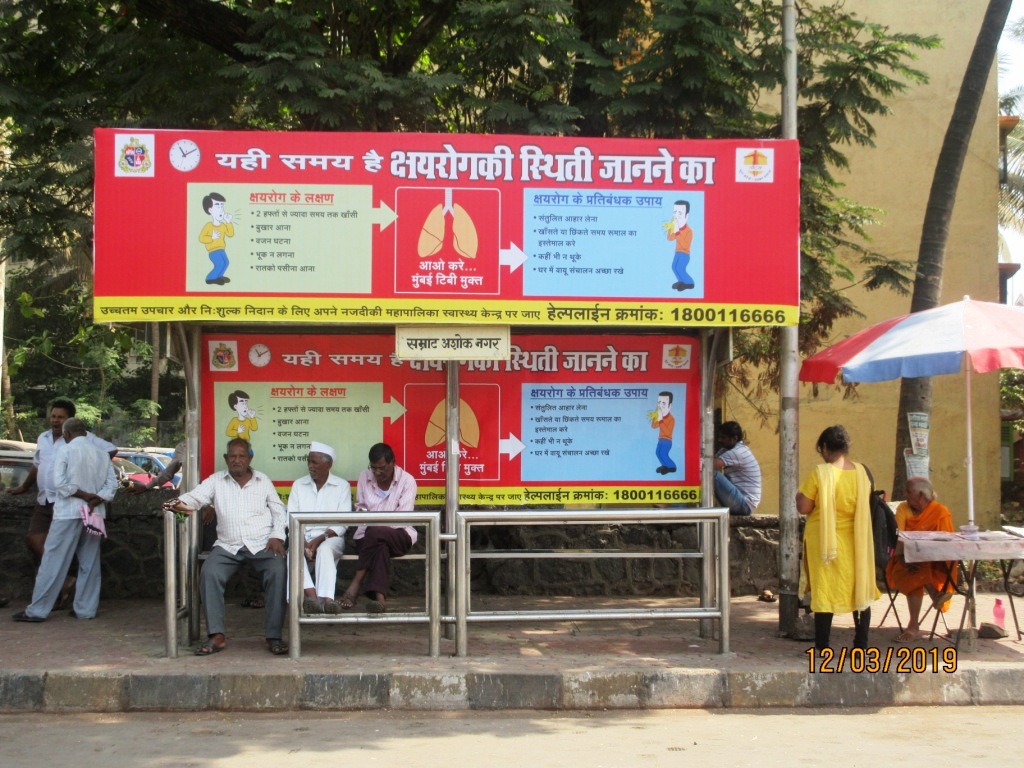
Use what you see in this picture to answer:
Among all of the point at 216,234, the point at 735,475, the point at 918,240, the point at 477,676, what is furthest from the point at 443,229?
the point at 918,240

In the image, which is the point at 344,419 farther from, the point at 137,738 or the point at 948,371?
the point at 948,371

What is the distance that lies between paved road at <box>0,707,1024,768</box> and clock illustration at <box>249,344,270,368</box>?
233cm

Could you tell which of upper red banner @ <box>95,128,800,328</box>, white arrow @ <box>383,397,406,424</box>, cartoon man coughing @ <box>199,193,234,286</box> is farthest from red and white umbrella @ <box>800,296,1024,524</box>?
cartoon man coughing @ <box>199,193,234,286</box>

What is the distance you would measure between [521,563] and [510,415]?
1.89m

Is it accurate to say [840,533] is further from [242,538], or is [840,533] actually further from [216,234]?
[216,234]

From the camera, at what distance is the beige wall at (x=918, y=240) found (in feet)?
53.5

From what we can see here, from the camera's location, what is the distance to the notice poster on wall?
23.6ft

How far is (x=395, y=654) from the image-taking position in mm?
6703

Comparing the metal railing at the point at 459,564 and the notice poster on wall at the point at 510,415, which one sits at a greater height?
the notice poster on wall at the point at 510,415

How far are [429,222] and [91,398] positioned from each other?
1143 inches

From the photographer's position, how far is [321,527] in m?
6.97

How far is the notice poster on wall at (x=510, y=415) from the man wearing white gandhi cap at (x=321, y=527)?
294 millimetres
